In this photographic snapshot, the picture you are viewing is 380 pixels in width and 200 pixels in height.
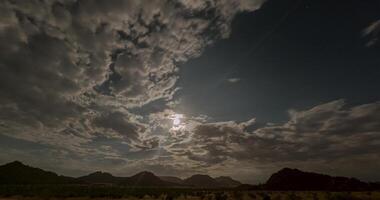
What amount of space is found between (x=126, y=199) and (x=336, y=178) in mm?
95863

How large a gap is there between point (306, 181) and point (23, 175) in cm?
14535

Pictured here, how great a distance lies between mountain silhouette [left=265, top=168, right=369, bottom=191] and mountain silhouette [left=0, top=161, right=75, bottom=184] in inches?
4740

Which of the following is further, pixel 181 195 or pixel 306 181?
pixel 306 181

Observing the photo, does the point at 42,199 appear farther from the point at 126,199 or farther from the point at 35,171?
the point at 35,171

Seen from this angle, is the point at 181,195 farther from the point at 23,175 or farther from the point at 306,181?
the point at 23,175

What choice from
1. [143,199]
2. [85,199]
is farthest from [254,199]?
[85,199]

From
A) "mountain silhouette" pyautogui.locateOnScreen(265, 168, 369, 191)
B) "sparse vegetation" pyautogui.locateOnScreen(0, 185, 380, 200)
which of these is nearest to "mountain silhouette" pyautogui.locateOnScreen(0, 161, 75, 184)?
"sparse vegetation" pyautogui.locateOnScreen(0, 185, 380, 200)

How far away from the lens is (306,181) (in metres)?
108

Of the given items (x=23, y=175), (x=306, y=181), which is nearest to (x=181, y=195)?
(x=306, y=181)

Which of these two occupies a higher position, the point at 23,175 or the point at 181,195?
the point at 23,175

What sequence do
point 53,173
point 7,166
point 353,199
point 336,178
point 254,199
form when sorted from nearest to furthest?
point 353,199 → point 254,199 → point 336,178 → point 7,166 → point 53,173

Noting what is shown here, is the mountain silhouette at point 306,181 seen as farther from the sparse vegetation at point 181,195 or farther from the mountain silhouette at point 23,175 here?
the mountain silhouette at point 23,175

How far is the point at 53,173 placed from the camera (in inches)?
6801

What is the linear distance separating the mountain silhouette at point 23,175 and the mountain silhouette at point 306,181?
395 feet
